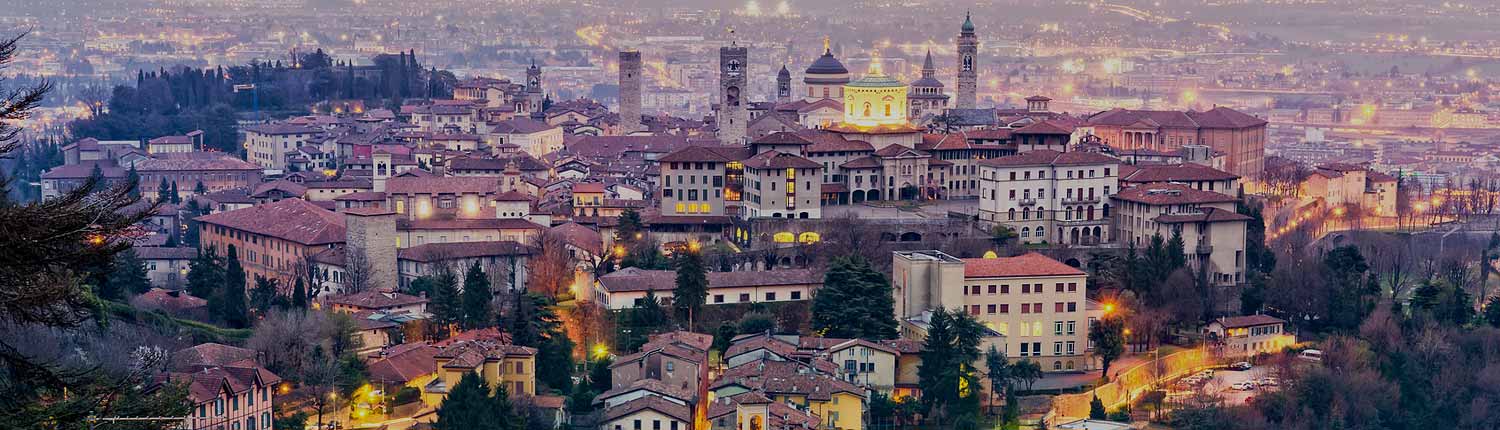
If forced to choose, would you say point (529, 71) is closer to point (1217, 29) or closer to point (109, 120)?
point (109, 120)

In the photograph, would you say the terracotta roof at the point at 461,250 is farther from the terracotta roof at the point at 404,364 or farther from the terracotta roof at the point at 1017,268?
the terracotta roof at the point at 1017,268

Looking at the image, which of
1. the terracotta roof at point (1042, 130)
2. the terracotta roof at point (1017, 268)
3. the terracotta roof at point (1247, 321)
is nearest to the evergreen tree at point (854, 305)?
the terracotta roof at point (1017, 268)

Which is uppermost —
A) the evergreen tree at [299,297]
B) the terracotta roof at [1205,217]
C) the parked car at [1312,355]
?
the terracotta roof at [1205,217]

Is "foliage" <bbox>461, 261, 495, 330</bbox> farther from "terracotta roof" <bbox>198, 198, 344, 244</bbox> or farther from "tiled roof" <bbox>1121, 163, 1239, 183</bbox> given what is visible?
"tiled roof" <bbox>1121, 163, 1239, 183</bbox>

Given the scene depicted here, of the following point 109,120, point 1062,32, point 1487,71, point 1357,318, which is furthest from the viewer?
point 1062,32

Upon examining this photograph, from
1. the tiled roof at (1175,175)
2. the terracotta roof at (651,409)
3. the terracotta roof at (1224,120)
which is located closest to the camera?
the terracotta roof at (651,409)

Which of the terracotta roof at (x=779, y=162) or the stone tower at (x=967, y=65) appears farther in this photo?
the stone tower at (x=967, y=65)

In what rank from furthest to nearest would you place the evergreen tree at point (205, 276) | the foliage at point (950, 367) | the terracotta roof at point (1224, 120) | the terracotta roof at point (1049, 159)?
1. the terracotta roof at point (1224, 120)
2. the terracotta roof at point (1049, 159)
3. the evergreen tree at point (205, 276)
4. the foliage at point (950, 367)

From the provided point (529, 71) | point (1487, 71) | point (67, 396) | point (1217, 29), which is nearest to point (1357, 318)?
point (67, 396)
